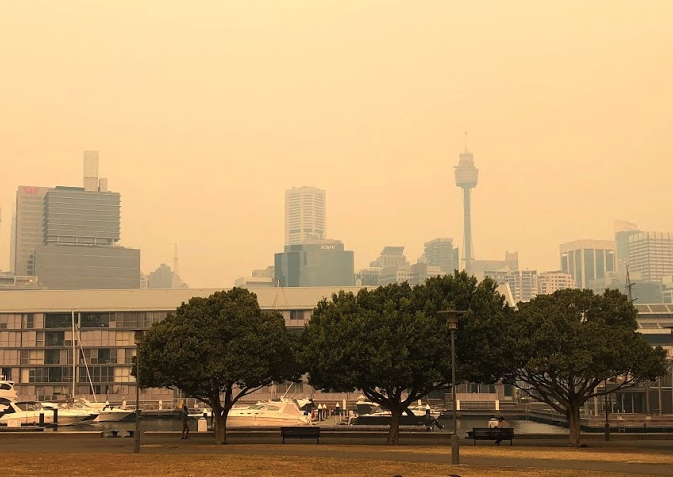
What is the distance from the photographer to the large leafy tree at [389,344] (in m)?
65.9

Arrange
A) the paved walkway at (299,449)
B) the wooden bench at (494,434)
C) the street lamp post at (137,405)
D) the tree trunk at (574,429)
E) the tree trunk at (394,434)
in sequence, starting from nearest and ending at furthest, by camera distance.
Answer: the paved walkway at (299,449) < the street lamp post at (137,405) < the tree trunk at (574,429) < the wooden bench at (494,434) < the tree trunk at (394,434)

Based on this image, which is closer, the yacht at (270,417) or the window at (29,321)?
the yacht at (270,417)

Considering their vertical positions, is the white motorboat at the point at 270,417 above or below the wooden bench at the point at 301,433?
below

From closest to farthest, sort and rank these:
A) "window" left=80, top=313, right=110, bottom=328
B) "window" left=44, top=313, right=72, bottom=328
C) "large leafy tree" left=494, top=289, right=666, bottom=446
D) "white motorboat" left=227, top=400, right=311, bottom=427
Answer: "large leafy tree" left=494, top=289, right=666, bottom=446, "white motorboat" left=227, top=400, right=311, bottom=427, "window" left=80, top=313, right=110, bottom=328, "window" left=44, top=313, right=72, bottom=328

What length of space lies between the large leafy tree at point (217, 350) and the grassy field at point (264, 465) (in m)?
11.2

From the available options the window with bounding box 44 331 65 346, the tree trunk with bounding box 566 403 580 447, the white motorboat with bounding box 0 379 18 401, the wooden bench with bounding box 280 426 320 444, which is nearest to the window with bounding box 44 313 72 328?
the window with bounding box 44 331 65 346

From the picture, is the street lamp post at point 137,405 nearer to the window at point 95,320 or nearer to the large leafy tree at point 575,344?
the large leafy tree at point 575,344

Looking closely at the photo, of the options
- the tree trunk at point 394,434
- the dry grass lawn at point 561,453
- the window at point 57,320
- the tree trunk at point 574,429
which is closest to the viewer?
the dry grass lawn at point 561,453

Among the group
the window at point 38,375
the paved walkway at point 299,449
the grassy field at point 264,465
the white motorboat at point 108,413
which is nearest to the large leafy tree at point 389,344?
the paved walkway at point 299,449

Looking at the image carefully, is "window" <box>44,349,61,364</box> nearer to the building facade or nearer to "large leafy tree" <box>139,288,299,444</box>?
the building facade

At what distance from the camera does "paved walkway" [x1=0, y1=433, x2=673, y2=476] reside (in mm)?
46719

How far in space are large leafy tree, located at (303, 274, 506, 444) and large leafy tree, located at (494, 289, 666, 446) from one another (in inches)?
149

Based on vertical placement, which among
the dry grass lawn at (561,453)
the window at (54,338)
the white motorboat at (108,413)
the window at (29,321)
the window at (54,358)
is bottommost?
the white motorboat at (108,413)

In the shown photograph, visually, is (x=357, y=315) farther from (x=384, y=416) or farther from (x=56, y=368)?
(x=56, y=368)
